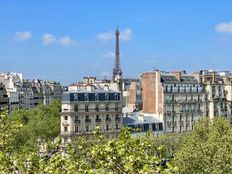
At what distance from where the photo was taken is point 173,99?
72.1 metres

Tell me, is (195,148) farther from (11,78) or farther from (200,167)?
(11,78)

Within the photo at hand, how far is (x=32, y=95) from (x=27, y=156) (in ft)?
352

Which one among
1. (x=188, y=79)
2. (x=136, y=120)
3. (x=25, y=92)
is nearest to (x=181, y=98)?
(x=188, y=79)

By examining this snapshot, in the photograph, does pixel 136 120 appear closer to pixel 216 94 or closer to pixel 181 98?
pixel 181 98

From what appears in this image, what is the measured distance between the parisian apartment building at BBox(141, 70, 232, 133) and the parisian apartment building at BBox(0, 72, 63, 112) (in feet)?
122

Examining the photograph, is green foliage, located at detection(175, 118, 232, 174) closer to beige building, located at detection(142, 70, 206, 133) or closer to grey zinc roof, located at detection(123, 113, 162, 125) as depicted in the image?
grey zinc roof, located at detection(123, 113, 162, 125)

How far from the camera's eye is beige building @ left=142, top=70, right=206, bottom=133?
7119 centimetres

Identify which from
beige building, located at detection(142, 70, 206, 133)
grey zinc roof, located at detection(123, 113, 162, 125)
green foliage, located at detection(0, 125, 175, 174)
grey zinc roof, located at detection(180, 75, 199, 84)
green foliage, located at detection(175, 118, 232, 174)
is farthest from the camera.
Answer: grey zinc roof, located at detection(180, 75, 199, 84)

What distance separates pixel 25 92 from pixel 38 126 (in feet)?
170

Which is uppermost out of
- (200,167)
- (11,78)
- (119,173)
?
(11,78)

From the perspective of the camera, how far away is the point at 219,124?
48.1 metres

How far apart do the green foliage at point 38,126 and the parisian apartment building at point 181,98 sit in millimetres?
14494

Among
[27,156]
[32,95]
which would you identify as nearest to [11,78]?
[32,95]

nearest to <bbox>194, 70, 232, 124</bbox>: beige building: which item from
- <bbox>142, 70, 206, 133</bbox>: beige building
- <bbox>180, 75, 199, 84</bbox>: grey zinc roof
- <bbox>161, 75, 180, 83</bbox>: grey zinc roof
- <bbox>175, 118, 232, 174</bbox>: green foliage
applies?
<bbox>180, 75, 199, 84</bbox>: grey zinc roof
